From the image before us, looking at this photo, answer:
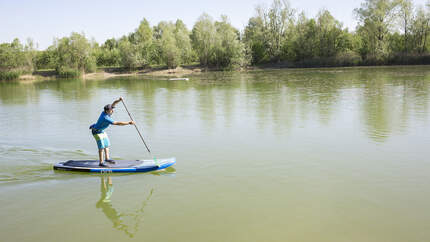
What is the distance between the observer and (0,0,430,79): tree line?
228 feet

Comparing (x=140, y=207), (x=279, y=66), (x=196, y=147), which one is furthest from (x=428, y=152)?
(x=279, y=66)

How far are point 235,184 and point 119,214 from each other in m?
3.05

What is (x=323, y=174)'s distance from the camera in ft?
32.0

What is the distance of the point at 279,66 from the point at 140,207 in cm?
7711

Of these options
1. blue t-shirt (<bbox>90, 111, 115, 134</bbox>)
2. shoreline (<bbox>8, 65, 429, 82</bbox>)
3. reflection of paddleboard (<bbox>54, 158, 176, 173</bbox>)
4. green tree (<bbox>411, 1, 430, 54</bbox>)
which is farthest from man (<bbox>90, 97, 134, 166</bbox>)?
green tree (<bbox>411, 1, 430, 54</bbox>)

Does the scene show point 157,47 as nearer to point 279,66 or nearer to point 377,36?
point 279,66

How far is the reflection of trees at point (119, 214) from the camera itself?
23.7ft

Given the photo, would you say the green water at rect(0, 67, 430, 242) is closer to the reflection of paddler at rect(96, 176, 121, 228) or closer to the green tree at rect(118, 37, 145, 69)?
the reflection of paddler at rect(96, 176, 121, 228)

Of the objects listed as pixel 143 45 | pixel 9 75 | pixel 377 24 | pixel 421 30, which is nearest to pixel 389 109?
pixel 377 24

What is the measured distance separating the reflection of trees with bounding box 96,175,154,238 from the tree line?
70.8 meters

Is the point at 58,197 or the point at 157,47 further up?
the point at 157,47

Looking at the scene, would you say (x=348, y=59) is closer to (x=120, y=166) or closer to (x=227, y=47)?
(x=227, y=47)

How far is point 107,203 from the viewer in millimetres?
8438

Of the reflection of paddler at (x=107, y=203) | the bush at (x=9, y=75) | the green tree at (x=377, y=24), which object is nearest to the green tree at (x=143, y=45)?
the bush at (x=9, y=75)
